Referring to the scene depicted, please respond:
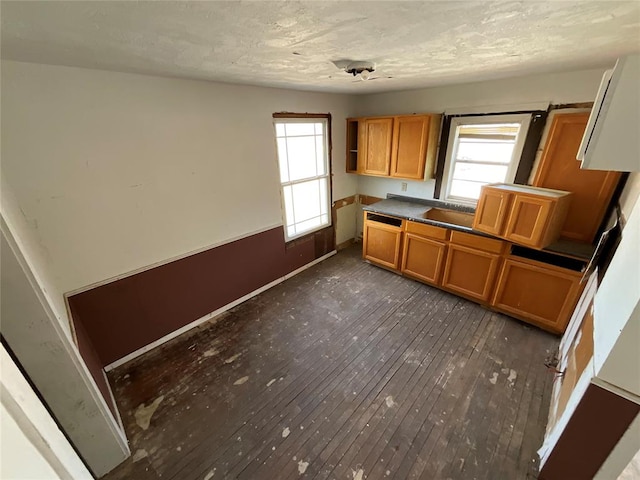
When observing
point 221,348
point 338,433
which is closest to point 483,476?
point 338,433

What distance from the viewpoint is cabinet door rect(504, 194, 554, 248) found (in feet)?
7.72

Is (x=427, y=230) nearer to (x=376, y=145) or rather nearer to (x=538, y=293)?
(x=538, y=293)

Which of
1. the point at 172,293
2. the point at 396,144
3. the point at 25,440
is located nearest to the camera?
the point at 25,440

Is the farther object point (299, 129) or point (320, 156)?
point (320, 156)

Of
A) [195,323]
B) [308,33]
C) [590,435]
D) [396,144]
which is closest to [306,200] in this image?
[396,144]

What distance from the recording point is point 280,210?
3.30m

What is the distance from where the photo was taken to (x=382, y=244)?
3.69 metres

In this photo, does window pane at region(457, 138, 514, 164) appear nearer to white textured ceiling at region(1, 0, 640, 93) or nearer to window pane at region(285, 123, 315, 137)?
white textured ceiling at region(1, 0, 640, 93)

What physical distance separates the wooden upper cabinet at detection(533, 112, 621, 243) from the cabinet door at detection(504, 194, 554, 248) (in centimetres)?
45

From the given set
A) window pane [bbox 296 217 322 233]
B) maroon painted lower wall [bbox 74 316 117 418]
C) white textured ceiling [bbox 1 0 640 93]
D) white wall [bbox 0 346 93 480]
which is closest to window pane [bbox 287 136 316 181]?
window pane [bbox 296 217 322 233]

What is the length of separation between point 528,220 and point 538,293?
0.72 metres

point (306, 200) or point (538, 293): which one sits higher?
point (306, 200)

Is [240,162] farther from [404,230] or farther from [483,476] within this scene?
[483,476]

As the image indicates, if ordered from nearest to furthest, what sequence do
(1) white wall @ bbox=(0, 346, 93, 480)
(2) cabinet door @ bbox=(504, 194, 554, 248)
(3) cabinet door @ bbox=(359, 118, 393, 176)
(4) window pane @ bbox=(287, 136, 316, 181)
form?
(1) white wall @ bbox=(0, 346, 93, 480) → (2) cabinet door @ bbox=(504, 194, 554, 248) → (4) window pane @ bbox=(287, 136, 316, 181) → (3) cabinet door @ bbox=(359, 118, 393, 176)
